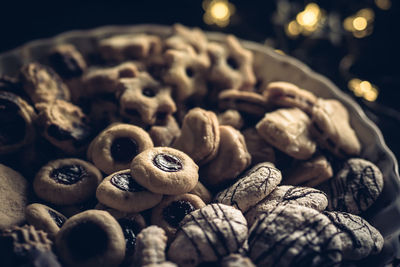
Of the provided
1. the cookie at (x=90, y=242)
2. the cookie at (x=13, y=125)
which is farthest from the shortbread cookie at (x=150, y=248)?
the cookie at (x=13, y=125)

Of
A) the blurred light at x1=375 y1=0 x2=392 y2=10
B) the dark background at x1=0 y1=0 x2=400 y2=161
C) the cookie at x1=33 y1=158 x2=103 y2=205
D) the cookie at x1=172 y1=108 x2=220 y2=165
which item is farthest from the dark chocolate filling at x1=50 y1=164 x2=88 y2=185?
the blurred light at x1=375 y1=0 x2=392 y2=10

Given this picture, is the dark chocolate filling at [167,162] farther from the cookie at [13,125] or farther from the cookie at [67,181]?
the cookie at [13,125]

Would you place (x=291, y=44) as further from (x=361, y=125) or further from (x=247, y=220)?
(x=247, y=220)

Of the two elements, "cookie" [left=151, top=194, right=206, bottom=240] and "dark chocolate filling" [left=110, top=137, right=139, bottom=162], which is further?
"dark chocolate filling" [left=110, top=137, right=139, bottom=162]

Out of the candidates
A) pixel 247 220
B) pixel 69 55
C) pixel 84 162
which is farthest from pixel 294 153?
pixel 69 55

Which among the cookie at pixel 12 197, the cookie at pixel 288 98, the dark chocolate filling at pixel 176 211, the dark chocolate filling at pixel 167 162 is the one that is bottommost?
the cookie at pixel 12 197

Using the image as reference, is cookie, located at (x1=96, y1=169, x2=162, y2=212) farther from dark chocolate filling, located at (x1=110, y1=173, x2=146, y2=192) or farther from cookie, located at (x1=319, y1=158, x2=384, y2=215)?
cookie, located at (x1=319, y1=158, x2=384, y2=215)
